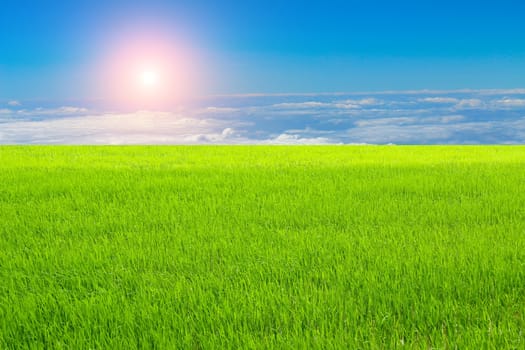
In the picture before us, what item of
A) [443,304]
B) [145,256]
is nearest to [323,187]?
[145,256]

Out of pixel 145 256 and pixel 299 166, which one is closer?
pixel 145 256

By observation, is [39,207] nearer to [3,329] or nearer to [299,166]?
[3,329]

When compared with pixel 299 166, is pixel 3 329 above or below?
below

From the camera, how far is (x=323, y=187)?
28.3 ft

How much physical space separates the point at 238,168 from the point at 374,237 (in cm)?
639

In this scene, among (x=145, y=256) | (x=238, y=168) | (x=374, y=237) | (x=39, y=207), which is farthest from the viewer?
(x=238, y=168)

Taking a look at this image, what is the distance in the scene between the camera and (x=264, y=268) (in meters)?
4.30

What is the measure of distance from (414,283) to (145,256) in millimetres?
2529

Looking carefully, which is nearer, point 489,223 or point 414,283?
point 414,283

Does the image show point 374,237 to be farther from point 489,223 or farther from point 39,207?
point 39,207

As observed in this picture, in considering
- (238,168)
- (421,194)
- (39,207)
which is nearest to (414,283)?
(421,194)

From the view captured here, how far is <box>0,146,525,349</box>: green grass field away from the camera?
320 cm

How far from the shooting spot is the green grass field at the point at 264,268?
3197mm

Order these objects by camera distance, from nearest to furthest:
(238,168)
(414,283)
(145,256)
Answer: (414,283)
(145,256)
(238,168)
